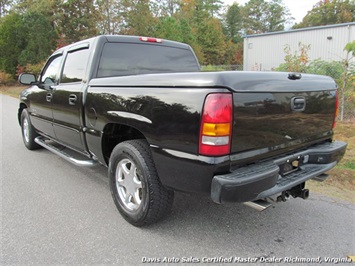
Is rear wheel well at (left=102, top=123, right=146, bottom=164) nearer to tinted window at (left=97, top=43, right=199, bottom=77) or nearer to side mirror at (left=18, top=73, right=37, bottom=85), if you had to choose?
tinted window at (left=97, top=43, right=199, bottom=77)

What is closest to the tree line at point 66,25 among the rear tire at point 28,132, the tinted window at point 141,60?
the rear tire at point 28,132

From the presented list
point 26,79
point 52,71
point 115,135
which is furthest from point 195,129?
point 26,79

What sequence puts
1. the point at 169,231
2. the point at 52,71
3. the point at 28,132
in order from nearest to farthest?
the point at 169,231 < the point at 52,71 < the point at 28,132

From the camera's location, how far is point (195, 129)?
2.24 meters

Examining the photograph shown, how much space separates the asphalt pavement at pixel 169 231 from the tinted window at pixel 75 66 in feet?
4.93

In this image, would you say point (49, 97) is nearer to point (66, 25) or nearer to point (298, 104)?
point (298, 104)

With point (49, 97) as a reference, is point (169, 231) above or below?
below

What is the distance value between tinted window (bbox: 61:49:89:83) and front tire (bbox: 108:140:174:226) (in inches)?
53.3

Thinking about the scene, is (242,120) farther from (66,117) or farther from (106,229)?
(66,117)

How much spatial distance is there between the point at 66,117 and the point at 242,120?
2594 millimetres

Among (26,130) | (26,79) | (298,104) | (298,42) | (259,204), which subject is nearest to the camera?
(259,204)

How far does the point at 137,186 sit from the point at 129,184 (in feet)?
0.40

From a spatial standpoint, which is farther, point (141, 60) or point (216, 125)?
point (141, 60)

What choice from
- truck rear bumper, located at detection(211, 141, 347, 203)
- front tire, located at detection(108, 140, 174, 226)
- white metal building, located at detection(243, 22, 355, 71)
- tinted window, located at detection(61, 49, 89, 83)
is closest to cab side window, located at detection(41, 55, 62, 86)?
tinted window, located at detection(61, 49, 89, 83)
